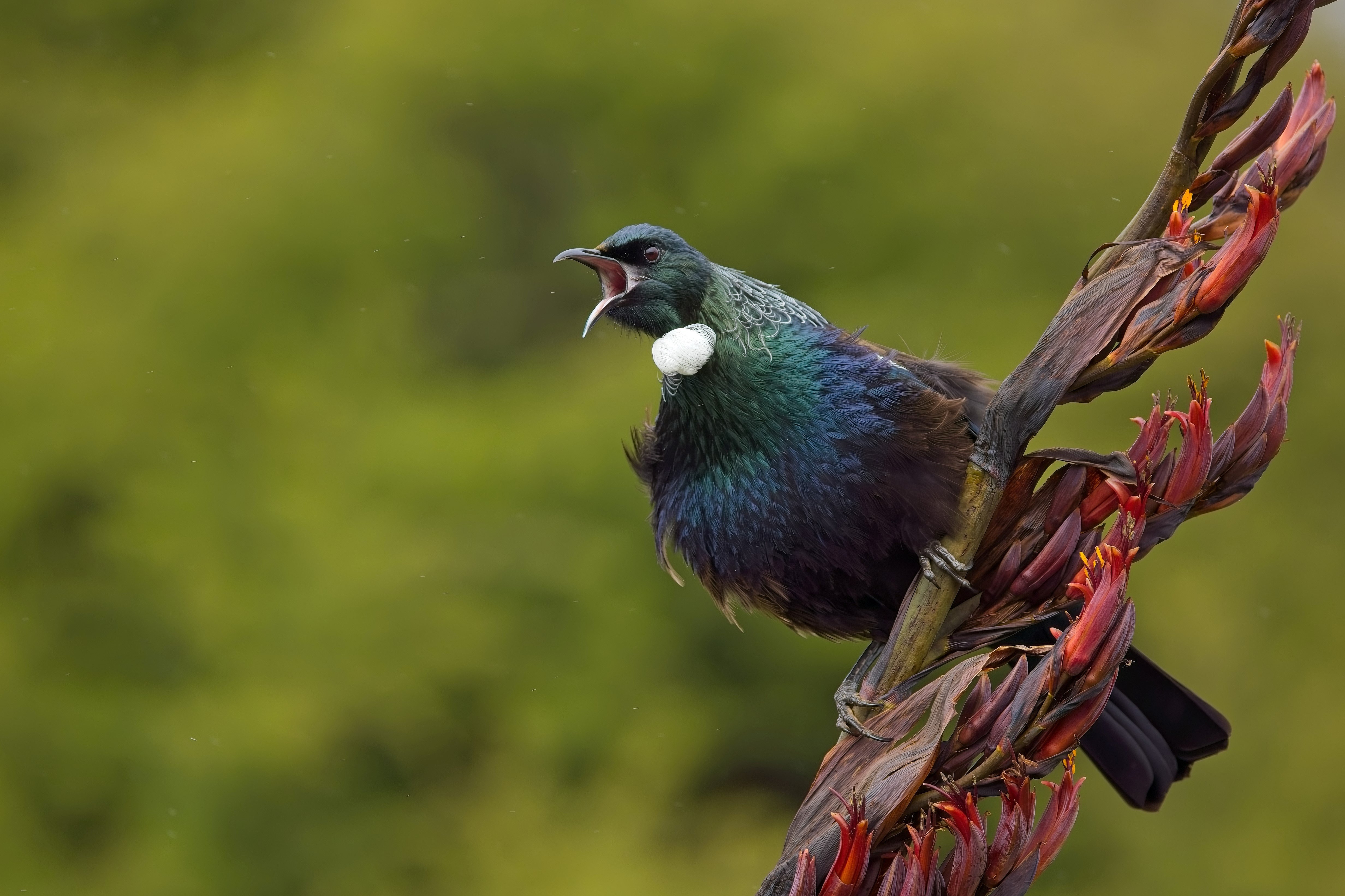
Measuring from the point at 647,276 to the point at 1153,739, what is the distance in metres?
0.94

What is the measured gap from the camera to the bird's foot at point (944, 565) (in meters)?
1.55

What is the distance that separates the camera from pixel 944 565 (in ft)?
5.11

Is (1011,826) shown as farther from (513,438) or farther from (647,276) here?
(513,438)

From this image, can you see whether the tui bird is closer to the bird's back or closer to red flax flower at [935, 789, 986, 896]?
the bird's back

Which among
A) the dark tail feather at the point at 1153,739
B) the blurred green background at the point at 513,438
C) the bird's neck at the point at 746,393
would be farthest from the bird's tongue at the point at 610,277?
the blurred green background at the point at 513,438

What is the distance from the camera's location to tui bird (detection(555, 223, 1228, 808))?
1692 millimetres

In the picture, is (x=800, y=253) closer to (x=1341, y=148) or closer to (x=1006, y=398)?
(x=1341, y=148)

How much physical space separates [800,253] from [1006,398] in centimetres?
301

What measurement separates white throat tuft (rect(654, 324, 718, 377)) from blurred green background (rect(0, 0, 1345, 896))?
2.33 meters

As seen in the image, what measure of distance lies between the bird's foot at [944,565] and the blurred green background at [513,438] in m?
2.41

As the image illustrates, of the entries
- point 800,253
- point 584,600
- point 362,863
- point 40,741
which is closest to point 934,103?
point 800,253

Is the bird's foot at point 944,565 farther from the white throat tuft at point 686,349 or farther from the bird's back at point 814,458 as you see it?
the white throat tuft at point 686,349

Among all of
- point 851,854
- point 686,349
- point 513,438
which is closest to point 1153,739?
point 851,854

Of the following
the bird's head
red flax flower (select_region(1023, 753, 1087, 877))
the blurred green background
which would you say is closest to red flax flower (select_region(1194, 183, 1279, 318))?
red flax flower (select_region(1023, 753, 1087, 877))
